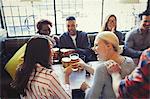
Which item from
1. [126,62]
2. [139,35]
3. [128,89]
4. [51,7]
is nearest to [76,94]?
[126,62]

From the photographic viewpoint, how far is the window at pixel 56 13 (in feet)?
11.5

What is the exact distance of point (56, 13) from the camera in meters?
3.52

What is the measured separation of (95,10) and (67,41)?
3.35 feet

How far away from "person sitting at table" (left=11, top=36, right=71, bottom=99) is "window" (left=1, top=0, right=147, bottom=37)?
7.09ft

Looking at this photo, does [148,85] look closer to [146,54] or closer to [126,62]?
[146,54]

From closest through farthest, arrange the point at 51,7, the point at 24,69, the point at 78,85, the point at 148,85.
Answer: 1. the point at 148,85
2. the point at 24,69
3. the point at 78,85
4. the point at 51,7

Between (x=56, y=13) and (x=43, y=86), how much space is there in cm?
234

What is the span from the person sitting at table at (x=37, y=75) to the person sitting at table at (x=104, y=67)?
28 cm

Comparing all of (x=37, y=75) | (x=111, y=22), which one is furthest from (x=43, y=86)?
(x=111, y=22)

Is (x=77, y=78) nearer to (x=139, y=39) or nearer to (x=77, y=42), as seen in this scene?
(x=77, y=42)

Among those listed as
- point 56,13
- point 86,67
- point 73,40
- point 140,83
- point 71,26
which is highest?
point 56,13

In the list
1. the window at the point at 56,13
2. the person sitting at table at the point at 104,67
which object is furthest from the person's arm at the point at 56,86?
the window at the point at 56,13

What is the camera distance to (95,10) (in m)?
3.65

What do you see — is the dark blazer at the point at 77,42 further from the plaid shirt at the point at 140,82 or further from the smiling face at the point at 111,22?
the plaid shirt at the point at 140,82
